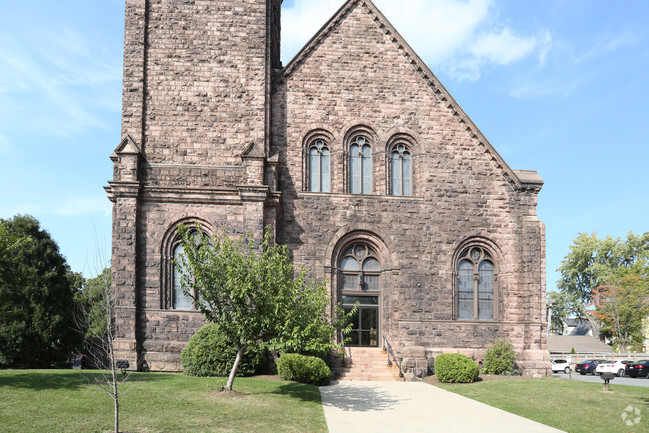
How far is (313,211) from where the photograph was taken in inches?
969

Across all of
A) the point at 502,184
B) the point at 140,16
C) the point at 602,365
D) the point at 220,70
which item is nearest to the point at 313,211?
the point at 220,70

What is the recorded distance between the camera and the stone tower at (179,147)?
21.7m

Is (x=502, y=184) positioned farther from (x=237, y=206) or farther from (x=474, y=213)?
(x=237, y=206)

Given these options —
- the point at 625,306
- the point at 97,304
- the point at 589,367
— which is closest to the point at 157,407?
the point at 97,304

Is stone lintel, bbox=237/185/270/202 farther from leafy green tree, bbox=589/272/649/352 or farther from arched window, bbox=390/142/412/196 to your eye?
leafy green tree, bbox=589/272/649/352

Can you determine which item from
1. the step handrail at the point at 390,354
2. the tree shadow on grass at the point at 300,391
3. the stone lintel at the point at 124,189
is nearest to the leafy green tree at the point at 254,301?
the tree shadow on grass at the point at 300,391

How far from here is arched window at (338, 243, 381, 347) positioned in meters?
24.9

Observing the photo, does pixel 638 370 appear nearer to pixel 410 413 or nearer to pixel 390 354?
pixel 390 354

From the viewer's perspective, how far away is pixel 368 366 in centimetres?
2280

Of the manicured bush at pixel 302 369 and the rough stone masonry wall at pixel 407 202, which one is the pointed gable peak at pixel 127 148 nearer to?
the rough stone masonry wall at pixel 407 202

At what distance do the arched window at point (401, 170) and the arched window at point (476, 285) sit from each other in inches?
155

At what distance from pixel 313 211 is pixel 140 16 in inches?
430

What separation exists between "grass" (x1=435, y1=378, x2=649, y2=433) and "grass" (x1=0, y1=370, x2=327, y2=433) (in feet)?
18.6

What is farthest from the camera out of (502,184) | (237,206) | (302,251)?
(502,184)
